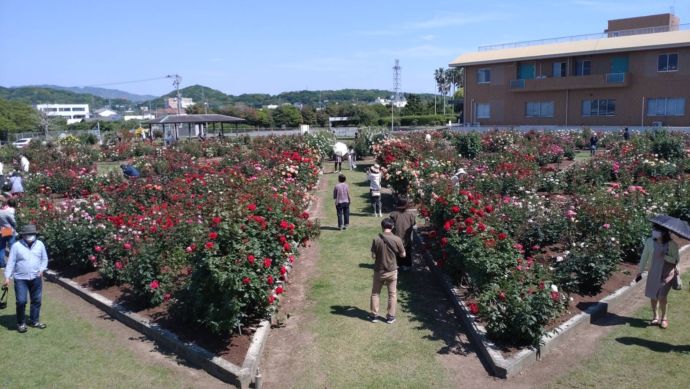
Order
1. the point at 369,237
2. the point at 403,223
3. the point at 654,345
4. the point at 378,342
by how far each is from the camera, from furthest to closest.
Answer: the point at 369,237 → the point at 403,223 → the point at 378,342 → the point at 654,345

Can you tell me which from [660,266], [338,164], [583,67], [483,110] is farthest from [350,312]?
[483,110]

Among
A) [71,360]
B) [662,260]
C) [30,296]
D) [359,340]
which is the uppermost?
[662,260]

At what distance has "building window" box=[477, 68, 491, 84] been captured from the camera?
4594 centimetres

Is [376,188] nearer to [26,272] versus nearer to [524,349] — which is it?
[524,349]

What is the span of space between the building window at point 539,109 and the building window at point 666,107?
6808 millimetres

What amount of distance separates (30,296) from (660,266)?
28.6 feet

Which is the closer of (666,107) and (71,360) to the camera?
(71,360)

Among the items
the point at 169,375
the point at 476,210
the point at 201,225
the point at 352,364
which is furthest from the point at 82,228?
the point at 476,210

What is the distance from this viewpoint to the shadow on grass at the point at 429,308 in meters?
7.45

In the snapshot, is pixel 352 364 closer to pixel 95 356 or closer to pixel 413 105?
pixel 95 356

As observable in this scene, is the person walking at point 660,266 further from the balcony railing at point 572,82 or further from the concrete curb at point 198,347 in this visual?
the balcony railing at point 572,82

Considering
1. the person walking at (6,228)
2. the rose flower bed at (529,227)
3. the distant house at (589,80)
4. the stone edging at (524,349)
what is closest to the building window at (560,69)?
the distant house at (589,80)

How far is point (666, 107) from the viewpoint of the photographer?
37125 mm

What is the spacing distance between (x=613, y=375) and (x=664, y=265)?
6.36ft
